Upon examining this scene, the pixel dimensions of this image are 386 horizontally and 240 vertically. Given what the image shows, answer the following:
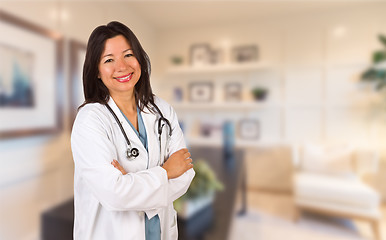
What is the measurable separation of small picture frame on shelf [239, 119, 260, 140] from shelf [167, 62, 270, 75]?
508 mm

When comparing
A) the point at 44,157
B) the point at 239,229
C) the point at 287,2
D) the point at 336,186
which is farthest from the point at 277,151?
the point at 44,157

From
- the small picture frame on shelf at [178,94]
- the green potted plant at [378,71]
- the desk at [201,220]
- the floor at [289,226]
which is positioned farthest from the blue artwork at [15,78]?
the green potted plant at [378,71]

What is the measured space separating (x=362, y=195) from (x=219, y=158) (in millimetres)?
915

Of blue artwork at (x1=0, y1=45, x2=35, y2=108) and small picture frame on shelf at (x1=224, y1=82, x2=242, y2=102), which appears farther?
small picture frame on shelf at (x1=224, y1=82, x2=242, y2=102)

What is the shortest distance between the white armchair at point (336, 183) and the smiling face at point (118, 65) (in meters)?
1.65

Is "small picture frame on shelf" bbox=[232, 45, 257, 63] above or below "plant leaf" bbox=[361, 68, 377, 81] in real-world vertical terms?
above

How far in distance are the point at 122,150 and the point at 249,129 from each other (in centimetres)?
211

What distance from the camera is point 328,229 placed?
1.42 meters

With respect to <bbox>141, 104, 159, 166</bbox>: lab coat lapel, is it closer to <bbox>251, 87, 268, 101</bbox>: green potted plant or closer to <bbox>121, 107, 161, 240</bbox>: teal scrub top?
<bbox>121, 107, 161, 240</bbox>: teal scrub top

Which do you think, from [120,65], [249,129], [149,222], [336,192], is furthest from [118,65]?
[249,129]

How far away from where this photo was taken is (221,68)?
6.84 ft

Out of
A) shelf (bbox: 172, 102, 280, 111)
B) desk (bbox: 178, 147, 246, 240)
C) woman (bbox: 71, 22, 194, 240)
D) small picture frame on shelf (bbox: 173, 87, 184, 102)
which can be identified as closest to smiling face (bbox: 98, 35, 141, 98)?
woman (bbox: 71, 22, 194, 240)

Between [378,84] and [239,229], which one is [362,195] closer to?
[239,229]

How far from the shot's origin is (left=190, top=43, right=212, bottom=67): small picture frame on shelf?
87.8 inches
